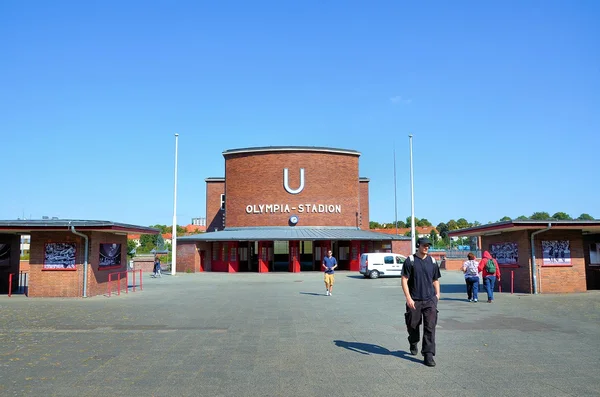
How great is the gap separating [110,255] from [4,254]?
4.35m

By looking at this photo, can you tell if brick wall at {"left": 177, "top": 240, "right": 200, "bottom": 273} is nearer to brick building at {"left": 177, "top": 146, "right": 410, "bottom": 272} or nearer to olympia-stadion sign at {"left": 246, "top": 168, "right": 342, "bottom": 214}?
brick building at {"left": 177, "top": 146, "right": 410, "bottom": 272}

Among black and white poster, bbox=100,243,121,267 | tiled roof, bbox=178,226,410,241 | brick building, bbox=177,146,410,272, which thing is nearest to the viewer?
black and white poster, bbox=100,243,121,267

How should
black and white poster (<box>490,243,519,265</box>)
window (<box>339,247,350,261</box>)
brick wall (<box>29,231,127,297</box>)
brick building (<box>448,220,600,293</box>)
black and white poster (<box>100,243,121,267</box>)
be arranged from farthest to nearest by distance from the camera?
window (<box>339,247,350,261</box>)
black and white poster (<box>100,243,121,267</box>)
black and white poster (<box>490,243,519,265</box>)
brick wall (<box>29,231,127,297</box>)
brick building (<box>448,220,600,293</box>)

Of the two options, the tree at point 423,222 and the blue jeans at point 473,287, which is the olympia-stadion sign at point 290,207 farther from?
the tree at point 423,222

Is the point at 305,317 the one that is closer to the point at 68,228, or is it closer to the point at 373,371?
the point at 373,371

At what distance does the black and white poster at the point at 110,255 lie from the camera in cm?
1906

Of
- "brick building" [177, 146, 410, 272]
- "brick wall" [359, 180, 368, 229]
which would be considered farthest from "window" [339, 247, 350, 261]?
"brick wall" [359, 180, 368, 229]

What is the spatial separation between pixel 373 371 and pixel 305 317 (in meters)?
5.64

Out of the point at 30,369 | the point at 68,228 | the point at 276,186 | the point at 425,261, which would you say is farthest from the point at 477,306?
the point at 276,186

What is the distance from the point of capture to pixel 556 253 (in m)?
17.5

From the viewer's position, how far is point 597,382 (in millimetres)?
6023

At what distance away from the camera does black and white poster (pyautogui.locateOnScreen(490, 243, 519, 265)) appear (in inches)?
719

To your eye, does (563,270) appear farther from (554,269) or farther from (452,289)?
(452,289)

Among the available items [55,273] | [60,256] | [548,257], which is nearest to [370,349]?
[548,257]
